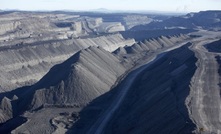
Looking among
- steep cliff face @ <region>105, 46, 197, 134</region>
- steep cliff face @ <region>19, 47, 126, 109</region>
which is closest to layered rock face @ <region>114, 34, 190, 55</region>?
steep cliff face @ <region>19, 47, 126, 109</region>

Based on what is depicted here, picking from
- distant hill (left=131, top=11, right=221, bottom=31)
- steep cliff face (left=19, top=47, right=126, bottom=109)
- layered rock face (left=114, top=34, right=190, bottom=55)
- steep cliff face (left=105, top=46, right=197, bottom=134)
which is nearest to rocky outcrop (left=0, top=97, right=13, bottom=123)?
steep cliff face (left=19, top=47, right=126, bottom=109)

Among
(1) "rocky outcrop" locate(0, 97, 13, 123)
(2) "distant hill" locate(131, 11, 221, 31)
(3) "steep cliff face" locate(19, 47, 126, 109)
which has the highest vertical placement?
(3) "steep cliff face" locate(19, 47, 126, 109)

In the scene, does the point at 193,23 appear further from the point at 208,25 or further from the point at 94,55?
the point at 94,55

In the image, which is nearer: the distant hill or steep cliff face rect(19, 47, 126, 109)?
steep cliff face rect(19, 47, 126, 109)

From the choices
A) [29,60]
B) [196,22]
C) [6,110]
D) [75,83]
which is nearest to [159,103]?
[75,83]

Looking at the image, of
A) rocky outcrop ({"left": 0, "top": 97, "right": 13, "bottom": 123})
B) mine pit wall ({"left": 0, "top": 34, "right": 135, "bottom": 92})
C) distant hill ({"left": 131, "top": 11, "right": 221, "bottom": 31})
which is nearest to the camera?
rocky outcrop ({"left": 0, "top": 97, "right": 13, "bottom": 123})

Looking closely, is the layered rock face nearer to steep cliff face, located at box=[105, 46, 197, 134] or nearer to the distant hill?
steep cliff face, located at box=[105, 46, 197, 134]

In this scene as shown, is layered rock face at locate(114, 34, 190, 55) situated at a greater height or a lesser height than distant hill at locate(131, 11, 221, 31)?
greater

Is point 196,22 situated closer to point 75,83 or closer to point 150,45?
point 150,45

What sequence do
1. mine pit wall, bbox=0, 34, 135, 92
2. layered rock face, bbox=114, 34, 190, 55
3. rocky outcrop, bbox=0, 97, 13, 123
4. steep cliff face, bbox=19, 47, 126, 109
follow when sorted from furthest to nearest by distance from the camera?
layered rock face, bbox=114, 34, 190, 55, mine pit wall, bbox=0, 34, 135, 92, steep cliff face, bbox=19, 47, 126, 109, rocky outcrop, bbox=0, 97, 13, 123
